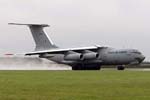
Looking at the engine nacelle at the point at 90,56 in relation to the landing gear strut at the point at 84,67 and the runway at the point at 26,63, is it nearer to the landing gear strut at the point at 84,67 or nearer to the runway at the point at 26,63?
the landing gear strut at the point at 84,67

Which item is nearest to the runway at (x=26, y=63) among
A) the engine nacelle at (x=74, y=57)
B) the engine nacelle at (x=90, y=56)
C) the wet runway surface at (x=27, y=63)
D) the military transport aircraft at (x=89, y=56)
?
the wet runway surface at (x=27, y=63)

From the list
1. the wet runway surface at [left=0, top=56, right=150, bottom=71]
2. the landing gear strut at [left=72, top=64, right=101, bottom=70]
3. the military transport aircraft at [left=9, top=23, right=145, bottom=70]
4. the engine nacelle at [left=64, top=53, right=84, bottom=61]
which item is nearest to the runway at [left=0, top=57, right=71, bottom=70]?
the wet runway surface at [left=0, top=56, right=150, bottom=71]

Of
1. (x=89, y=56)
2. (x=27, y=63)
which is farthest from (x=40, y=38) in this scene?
(x=89, y=56)

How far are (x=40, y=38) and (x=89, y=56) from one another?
9991 millimetres

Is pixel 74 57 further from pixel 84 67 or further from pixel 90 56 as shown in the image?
pixel 84 67

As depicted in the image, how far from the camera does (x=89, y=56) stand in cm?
6188

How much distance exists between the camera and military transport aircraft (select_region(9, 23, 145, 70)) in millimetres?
61594

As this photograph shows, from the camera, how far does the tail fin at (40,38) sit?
6788 cm

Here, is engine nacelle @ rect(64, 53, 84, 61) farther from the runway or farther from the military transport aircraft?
the runway

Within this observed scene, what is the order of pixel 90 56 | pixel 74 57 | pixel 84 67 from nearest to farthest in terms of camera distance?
pixel 90 56
pixel 74 57
pixel 84 67

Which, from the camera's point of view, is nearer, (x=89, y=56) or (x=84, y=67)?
(x=89, y=56)

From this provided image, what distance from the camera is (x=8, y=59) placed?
232 ft

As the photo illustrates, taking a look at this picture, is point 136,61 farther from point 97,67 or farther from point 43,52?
point 43,52

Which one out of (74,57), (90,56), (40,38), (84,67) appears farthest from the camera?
(40,38)
